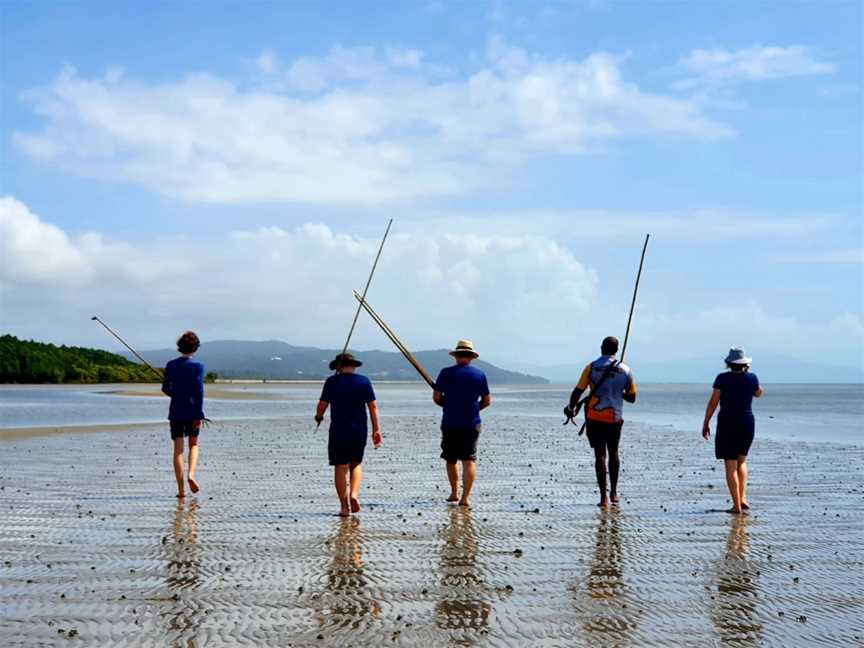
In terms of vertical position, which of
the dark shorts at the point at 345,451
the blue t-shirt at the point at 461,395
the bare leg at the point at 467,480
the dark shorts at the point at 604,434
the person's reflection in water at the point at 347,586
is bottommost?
the person's reflection in water at the point at 347,586

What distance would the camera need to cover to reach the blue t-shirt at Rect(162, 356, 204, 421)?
42.1 feet

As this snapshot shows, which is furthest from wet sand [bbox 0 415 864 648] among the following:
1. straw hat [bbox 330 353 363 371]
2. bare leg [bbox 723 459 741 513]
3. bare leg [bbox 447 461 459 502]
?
straw hat [bbox 330 353 363 371]

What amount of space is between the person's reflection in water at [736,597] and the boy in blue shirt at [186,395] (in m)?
6.78

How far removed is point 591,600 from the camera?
23.6 ft

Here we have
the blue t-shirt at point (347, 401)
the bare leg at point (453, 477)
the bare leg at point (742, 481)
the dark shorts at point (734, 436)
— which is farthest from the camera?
the bare leg at point (453, 477)

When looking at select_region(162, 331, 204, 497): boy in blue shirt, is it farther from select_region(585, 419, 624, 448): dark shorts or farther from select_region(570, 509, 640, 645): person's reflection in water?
select_region(570, 509, 640, 645): person's reflection in water

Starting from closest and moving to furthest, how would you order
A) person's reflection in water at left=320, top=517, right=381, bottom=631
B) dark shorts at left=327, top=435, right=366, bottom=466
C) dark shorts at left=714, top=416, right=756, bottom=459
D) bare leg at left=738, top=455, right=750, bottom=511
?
person's reflection in water at left=320, top=517, right=381, bottom=631 < dark shorts at left=327, top=435, right=366, bottom=466 < bare leg at left=738, top=455, right=750, bottom=511 < dark shorts at left=714, top=416, right=756, bottom=459

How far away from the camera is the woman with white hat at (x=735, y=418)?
469 inches

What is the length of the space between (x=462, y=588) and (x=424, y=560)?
3.71 feet

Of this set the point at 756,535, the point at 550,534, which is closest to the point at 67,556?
the point at 550,534

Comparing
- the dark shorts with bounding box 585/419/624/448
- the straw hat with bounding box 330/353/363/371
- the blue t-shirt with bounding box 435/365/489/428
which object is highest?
the straw hat with bounding box 330/353/363/371

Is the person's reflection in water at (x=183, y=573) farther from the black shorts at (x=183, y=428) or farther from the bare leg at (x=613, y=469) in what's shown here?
the bare leg at (x=613, y=469)

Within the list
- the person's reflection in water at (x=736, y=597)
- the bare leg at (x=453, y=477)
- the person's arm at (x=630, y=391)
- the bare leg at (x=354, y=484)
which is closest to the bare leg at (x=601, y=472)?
the person's arm at (x=630, y=391)

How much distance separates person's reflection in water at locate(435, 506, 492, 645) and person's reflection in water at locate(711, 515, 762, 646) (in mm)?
1572
